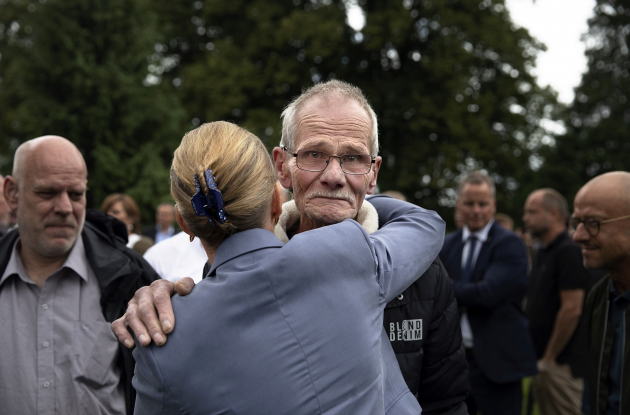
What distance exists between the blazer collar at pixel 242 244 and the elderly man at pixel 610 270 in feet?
8.07

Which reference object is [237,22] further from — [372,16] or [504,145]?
[504,145]

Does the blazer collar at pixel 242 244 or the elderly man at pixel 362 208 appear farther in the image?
the elderly man at pixel 362 208

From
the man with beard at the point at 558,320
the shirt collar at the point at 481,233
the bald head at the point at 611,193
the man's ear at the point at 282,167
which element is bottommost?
the man with beard at the point at 558,320

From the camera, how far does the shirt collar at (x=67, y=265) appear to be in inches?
126

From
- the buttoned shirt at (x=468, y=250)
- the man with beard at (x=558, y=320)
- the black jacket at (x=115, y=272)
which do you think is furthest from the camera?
the man with beard at (x=558, y=320)

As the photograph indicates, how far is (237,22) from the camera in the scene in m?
21.5

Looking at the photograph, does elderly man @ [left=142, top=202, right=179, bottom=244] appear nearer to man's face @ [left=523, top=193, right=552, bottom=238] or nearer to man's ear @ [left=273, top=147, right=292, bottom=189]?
man's face @ [left=523, top=193, right=552, bottom=238]

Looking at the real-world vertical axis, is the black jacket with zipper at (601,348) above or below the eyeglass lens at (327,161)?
below

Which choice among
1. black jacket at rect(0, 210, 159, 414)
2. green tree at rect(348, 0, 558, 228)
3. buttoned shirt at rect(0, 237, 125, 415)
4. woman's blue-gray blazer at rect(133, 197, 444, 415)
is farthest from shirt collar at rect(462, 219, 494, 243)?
green tree at rect(348, 0, 558, 228)

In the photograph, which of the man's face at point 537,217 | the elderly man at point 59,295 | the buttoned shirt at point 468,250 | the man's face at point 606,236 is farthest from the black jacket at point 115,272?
the man's face at point 537,217

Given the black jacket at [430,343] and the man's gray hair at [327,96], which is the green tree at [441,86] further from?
the black jacket at [430,343]

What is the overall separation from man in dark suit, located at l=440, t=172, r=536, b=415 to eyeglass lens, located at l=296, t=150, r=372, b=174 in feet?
9.96

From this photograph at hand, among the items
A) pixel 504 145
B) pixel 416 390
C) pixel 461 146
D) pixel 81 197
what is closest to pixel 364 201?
pixel 416 390

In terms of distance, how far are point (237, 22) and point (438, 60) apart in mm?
7235
